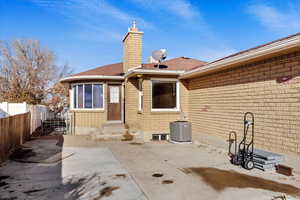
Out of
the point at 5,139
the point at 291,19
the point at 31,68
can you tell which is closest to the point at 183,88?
the point at 5,139

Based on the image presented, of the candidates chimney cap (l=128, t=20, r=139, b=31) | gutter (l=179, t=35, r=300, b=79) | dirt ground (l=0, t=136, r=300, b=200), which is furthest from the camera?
chimney cap (l=128, t=20, r=139, b=31)

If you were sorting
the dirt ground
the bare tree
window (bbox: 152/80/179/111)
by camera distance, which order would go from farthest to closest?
the bare tree
window (bbox: 152/80/179/111)
the dirt ground

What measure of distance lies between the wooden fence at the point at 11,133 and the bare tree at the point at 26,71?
1129 centimetres

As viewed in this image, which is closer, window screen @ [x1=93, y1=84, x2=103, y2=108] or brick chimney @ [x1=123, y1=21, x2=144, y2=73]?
brick chimney @ [x1=123, y1=21, x2=144, y2=73]

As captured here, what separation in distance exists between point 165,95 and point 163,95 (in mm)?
105

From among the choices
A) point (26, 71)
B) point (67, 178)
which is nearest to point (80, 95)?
point (67, 178)

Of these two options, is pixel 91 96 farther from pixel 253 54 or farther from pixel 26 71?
pixel 26 71

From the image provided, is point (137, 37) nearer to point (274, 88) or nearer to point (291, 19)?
point (274, 88)

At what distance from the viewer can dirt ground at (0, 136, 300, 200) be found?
3.60 meters

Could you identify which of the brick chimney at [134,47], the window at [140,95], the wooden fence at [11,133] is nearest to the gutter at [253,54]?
the window at [140,95]

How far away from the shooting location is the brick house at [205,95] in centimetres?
491

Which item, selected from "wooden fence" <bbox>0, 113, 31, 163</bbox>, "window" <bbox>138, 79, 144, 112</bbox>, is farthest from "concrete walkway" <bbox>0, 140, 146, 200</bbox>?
"window" <bbox>138, 79, 144, 112</bbox>

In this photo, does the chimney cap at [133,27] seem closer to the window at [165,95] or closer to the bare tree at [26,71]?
the window at [165,95]

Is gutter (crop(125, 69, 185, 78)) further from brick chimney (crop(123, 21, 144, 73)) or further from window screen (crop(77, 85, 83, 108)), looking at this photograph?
window screen (crop(77, 85, 83, 108))
